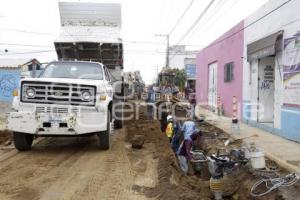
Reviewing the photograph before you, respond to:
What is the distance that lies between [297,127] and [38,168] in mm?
7001

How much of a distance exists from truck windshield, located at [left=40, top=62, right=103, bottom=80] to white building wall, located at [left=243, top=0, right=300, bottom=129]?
18.4 ft

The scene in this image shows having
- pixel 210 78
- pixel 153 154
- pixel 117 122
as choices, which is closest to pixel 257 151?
pixel 153 154

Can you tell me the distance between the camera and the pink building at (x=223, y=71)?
18.7m

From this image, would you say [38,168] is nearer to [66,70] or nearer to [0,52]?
[66,70]

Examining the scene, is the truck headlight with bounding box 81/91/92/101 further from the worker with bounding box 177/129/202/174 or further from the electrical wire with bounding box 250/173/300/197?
the electrical wire with bounding box 250/173/300/197

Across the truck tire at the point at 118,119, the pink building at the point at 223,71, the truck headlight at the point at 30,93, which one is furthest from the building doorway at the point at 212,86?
the truck headlight at the point at 30,93

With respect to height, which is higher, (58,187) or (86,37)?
(86,37)

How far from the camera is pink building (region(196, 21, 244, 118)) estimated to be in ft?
61.4

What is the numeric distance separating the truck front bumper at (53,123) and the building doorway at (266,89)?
301 inches

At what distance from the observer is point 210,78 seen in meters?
26.4

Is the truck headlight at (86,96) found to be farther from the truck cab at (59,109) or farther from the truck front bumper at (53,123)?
the truck front bumper at (53,123)

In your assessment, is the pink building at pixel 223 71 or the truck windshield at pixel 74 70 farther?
the pink building at pixel 223 71

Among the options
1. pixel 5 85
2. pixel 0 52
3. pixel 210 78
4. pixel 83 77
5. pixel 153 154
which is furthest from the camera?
pixel 0 52

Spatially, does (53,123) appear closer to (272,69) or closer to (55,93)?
(55,93)
